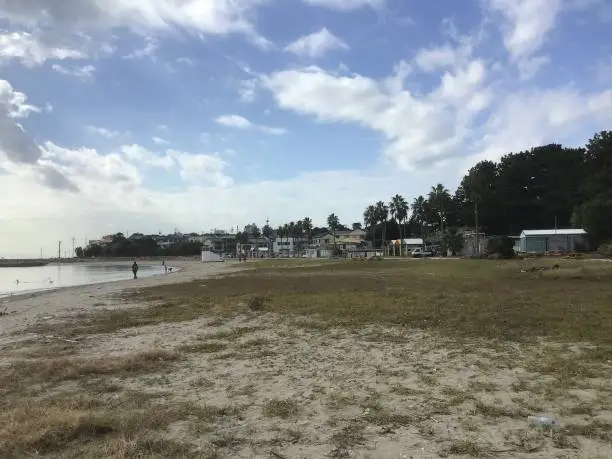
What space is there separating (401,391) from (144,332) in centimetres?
946

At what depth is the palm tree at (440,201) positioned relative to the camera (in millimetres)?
134375

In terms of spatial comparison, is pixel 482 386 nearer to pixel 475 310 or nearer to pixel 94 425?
pixel 94 425

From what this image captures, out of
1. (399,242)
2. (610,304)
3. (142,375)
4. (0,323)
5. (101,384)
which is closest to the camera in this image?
(101,384)

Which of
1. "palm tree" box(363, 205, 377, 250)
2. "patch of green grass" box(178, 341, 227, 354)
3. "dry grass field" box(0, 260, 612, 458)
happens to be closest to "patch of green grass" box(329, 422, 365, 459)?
"dry grass field" box(0, 260, 612, 458)

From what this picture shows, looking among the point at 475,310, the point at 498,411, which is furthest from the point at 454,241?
the point at 498,411

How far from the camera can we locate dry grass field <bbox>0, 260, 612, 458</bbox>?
5.73 metres

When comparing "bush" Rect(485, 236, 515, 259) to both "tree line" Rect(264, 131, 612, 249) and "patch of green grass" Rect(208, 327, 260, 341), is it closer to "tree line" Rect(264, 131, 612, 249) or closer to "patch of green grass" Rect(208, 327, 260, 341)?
"tree line" Rect(264, 131, 612, 249)

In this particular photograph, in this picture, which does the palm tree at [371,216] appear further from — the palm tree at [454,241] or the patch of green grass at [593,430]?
the patch of green grass at [593,430]

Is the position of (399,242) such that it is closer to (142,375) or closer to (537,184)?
(537,184)

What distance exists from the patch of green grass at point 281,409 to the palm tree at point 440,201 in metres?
129

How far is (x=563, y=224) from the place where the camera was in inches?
4402

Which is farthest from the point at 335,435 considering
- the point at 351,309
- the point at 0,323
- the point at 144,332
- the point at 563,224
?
the point at 563,224

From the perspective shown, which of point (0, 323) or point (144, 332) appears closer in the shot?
point (144, 332)

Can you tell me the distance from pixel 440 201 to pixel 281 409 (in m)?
132
